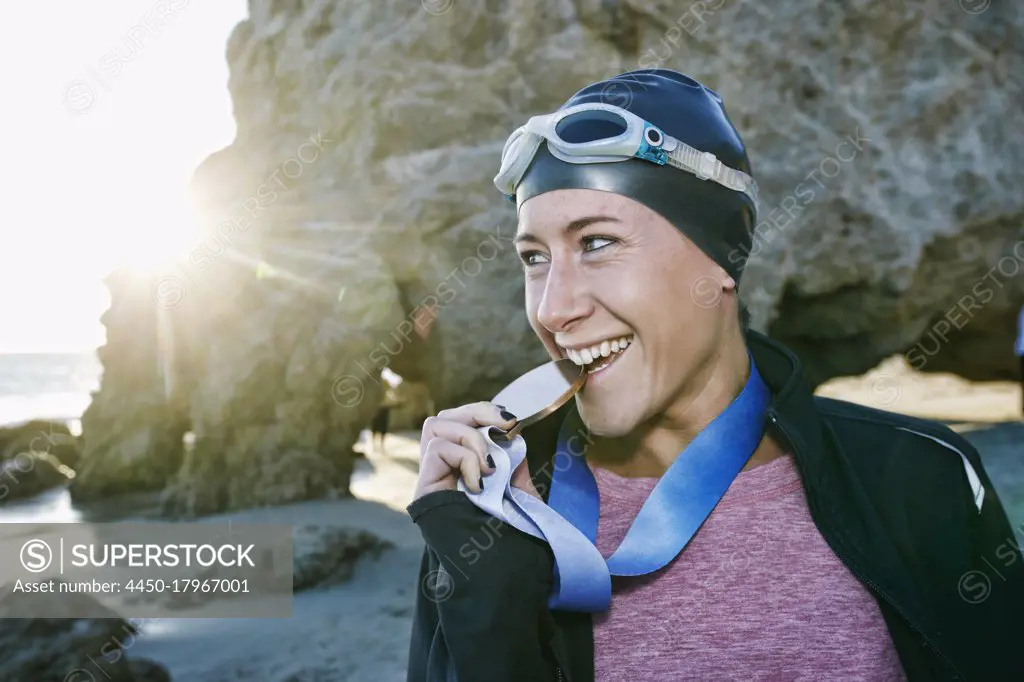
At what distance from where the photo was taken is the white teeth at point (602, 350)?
1.50 meters

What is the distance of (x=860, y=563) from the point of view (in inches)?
55.9

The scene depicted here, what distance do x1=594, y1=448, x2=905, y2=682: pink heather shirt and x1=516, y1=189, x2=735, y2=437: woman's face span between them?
293 millimetres

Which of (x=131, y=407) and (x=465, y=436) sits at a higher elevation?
(x=131, y=407)

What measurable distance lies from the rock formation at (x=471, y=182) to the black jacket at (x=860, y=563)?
5287mm

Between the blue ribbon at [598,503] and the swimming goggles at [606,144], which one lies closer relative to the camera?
the blue ribbon at [598,503]

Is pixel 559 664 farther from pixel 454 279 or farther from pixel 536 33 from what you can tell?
pixel 536 33

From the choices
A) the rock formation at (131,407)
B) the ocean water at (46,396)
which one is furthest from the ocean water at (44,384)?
the rock formation at (131,407)

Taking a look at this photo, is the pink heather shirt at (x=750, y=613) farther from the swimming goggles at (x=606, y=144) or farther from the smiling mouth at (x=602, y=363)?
the swimming goggles at (x=606, y=144)

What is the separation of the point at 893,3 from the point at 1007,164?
1.94m

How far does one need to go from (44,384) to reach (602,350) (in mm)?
53447

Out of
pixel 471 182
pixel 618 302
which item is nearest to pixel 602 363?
pixel 618 302

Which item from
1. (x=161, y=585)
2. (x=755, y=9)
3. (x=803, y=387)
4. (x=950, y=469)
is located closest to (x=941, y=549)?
(x=950, y=469)

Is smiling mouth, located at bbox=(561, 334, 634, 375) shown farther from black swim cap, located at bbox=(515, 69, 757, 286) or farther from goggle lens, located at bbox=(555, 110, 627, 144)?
goggle lens, located at bbox=(555, 110, 627, 144)

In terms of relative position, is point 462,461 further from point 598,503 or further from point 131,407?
point 131,407
